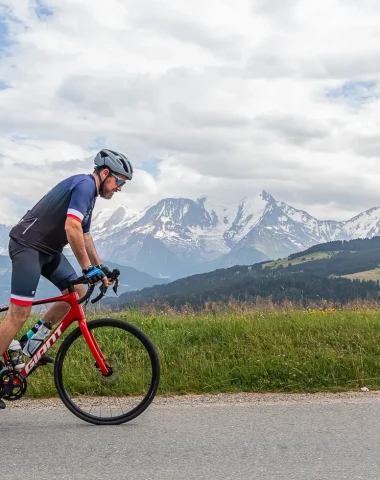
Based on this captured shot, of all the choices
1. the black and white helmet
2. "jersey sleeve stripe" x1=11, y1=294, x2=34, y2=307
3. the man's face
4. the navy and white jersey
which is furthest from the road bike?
the black and white helmet

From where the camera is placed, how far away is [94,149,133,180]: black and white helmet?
5258 millimetres

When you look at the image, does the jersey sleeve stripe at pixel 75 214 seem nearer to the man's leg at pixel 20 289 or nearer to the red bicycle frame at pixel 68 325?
the man's leg at pixel 20 289

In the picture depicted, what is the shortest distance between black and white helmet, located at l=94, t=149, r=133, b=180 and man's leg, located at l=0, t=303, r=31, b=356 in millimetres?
1432

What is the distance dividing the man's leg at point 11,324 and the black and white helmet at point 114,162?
1.43m

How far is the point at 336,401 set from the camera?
19.4 ft

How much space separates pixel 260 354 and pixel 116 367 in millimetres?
2318

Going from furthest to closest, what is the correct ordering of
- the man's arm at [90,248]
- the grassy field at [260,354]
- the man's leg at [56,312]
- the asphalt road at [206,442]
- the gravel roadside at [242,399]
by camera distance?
the grassy field at [260,354] < the gravel roadside at [242,399] < the man's arm at [90,248] < the man's leg at [56,312] < the asphalt road at [206,442]

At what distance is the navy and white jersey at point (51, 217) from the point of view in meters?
5.14

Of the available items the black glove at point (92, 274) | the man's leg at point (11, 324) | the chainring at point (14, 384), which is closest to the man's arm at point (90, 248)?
the black glove at point (92, 274)

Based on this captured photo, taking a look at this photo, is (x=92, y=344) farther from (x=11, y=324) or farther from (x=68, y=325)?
(x=11, y=324)

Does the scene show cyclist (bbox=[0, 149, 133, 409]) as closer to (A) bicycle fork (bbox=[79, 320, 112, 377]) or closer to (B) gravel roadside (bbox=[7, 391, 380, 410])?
(A) bicycle fork (bbox=[79, 320, 112, 377])

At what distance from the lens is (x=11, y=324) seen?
515 cm

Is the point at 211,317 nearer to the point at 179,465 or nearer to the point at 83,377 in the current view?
the point at 83,377

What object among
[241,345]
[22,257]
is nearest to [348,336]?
[241,345]
